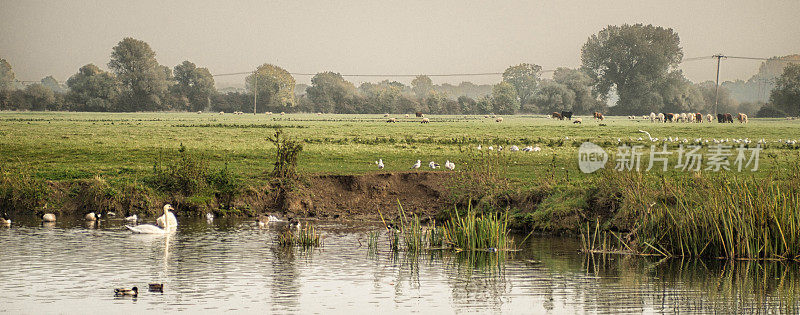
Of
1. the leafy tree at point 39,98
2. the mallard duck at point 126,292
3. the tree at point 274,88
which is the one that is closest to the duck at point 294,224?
the mallard duck at point 126,292

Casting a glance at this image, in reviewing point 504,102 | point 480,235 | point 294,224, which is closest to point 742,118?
point 504,102

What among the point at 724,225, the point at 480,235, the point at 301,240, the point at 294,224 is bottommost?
the point at 294,224

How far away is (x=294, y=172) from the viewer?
2878 cm

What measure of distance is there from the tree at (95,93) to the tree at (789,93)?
10606cm

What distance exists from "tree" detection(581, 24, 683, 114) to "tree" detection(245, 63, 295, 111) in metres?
58.6

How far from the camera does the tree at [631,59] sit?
574 feet

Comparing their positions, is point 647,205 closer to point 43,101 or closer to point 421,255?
point 421,255

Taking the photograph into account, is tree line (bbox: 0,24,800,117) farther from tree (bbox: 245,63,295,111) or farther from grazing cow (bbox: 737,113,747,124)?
grazing cow (bbox: 737,113,747,124)

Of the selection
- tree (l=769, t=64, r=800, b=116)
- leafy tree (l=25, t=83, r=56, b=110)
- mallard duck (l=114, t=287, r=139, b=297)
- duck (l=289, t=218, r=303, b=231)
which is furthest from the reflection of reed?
tree (l=769, t=64, r=800, b=116)

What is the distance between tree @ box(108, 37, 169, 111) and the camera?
157250 mm

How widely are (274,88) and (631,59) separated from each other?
2696 inches

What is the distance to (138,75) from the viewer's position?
160m

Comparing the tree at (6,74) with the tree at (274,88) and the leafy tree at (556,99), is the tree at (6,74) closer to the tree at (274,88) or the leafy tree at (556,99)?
the tree at (274,88)

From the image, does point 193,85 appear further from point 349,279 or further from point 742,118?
point 349,279
